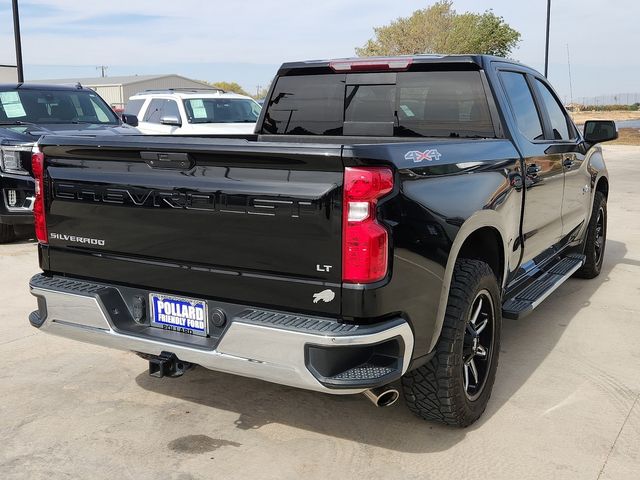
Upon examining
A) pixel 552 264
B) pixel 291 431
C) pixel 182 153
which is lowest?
pixel 291 431

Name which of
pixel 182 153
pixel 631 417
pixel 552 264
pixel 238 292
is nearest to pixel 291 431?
pixel 238 292

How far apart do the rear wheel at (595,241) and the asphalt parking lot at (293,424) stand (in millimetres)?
1542

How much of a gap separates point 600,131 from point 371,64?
2232mm

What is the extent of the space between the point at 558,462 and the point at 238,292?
5.54 ft

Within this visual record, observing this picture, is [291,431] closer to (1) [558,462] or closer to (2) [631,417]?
(1) [558,462]

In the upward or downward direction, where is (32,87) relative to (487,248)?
upward

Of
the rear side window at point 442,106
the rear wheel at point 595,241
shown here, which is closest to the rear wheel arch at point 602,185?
the rear wheel at point 595,241

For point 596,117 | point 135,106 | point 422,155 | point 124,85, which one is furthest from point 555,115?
point 124,85

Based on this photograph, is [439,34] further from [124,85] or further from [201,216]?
[201,216]

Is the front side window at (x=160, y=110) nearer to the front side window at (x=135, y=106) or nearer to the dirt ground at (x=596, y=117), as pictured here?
the front side window at (x=135, y=106)

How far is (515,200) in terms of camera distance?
4.04 m

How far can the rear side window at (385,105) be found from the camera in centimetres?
433

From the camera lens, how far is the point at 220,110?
13438 millimetres

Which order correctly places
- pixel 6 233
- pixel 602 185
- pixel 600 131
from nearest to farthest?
pixel 600 131 < pixel 602 185 < pixel 6 233
